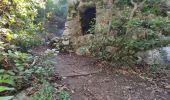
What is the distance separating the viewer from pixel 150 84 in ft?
17.7

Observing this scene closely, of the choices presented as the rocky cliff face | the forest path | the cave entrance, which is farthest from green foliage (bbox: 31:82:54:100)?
the cave entrance

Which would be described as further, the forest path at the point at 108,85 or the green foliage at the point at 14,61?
the forest path at the point at 108,85

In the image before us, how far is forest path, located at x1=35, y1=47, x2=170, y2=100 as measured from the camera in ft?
15.2

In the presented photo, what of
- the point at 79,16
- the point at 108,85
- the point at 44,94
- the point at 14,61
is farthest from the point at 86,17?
the point at 44,94

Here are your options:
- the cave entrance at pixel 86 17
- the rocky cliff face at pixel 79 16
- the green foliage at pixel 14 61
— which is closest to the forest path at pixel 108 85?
the green foliage at pixel 14 61

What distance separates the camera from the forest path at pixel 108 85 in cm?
464

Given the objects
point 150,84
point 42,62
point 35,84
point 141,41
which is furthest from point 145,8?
point 35,84

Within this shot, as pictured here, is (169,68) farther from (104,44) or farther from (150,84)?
(104,44)

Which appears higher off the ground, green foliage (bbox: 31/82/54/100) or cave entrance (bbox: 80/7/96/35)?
cave entrance (bbox: 80/7/96/35)

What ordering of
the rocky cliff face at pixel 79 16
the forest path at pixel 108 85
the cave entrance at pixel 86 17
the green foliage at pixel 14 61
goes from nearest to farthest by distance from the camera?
1. the green foliage at pixel 14 61
2. the forest path at pixel 108 85
3. the rocky cliff face at pixel 79 16
4. the cave entrance at pixel 86 17

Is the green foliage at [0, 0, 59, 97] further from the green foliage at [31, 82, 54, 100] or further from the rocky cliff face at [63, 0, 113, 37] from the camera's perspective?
the rocky cliff face at [63, 0, 113, 37]

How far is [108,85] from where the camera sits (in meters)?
5.16

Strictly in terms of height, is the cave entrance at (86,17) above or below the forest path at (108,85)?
above

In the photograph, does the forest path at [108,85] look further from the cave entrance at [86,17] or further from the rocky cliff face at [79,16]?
the cave entrance at [86,17]
